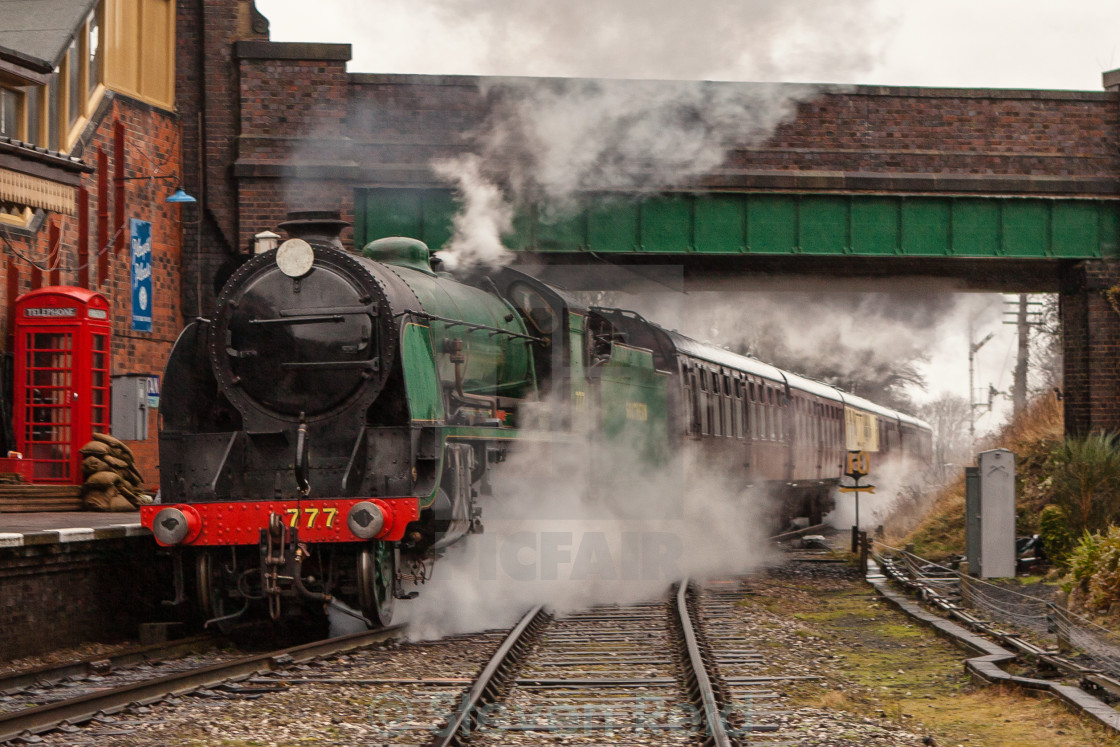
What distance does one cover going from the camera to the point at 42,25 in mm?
16938

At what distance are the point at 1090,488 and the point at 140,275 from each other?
40.2 feet

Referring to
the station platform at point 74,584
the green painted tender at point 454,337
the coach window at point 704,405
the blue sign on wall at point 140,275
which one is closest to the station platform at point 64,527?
the station platform at point 74,584

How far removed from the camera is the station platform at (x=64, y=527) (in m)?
8.77

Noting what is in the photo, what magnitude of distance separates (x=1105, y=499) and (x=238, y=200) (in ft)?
37.4

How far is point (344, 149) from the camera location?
1733 centimetres

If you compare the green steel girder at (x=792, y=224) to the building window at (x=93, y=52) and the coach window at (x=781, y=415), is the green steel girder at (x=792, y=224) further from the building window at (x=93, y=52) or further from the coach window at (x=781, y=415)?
the coach window at (x=781, y=415)

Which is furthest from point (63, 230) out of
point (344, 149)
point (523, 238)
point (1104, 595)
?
point (1104, 595)

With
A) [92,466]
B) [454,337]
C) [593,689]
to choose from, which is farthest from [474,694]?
[92,466]

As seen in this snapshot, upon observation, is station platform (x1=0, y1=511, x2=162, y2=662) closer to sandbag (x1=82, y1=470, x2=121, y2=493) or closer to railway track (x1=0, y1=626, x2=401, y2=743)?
railway track (x1=0, y1=626, x2=401, y2=743)

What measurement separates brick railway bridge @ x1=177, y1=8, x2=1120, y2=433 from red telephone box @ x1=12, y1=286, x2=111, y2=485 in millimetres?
3204

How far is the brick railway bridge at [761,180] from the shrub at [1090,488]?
332 centimetres

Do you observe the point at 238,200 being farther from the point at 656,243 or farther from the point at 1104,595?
the point at 1104,595

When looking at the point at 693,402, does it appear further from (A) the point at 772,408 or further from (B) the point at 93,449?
(B) the point at 93,449

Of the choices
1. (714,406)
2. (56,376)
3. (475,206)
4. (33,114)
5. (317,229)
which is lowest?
(714,406)
